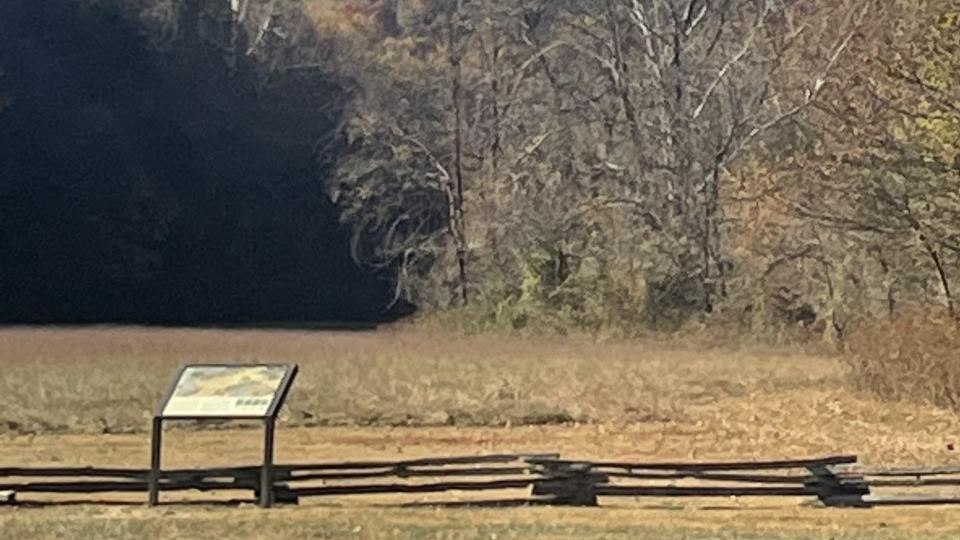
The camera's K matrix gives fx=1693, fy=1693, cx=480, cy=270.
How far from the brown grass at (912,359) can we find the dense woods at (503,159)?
1393 mm

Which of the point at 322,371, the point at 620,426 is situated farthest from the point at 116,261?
the point at 620,426

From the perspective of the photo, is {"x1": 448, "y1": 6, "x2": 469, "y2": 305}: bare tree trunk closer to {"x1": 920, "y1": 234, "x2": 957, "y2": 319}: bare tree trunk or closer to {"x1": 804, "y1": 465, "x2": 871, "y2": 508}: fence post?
{"x1": 920, "y1": 234, "x2": 957, "y2": 319}: bare tree trunk

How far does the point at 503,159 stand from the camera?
50.6 meters

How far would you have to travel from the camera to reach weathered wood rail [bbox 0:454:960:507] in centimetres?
1570

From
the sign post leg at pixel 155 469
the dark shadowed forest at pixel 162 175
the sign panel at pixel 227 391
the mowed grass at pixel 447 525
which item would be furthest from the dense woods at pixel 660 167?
the sign post leg at pixel 155 469

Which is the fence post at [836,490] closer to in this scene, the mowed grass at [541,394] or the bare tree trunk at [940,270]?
the mowed grass at [541,394]

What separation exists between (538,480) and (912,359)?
13.7 metres

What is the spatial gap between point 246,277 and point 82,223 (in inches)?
305

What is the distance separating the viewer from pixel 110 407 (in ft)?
84.4

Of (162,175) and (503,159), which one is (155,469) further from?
(162,175)

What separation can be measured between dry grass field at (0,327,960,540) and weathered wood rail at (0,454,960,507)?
0.21 meters

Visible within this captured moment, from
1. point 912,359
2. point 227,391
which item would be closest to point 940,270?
point 912,359

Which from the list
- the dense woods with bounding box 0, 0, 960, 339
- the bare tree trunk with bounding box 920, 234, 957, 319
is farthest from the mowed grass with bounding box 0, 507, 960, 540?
the bare tree trunk with bounding box 920, 234, 957, 319

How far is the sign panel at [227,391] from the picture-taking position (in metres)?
14.8
